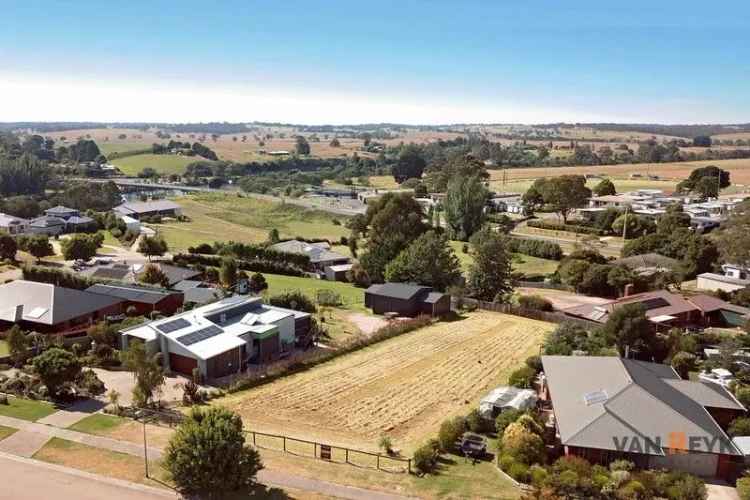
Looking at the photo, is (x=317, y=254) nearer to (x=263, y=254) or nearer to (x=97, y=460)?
(x=263, y=254)

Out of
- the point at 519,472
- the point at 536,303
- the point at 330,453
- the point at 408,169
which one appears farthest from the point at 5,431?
the point at 408,169

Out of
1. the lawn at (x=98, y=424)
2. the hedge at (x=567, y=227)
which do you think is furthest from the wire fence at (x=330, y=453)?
the hedge at (x=567, y=227)

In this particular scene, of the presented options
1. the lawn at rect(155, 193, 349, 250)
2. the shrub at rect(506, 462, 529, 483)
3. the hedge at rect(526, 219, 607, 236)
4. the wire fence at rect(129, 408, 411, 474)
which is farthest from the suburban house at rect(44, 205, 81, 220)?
the shrub at rect(506, 462, 529, 483)

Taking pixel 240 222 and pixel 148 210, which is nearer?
pixel 148 210

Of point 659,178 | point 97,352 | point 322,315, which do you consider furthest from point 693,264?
point 659,178

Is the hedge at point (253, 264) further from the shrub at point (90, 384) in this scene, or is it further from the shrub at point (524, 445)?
the shrub at point (524, 445)

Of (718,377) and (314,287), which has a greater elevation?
(718,377)

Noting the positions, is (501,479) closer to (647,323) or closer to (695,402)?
(695,402)
